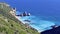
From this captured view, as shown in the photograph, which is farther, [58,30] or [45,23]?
[45,23]

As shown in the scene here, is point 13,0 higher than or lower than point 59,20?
higher

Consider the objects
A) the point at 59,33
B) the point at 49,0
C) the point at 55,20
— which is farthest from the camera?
the point at 49,0

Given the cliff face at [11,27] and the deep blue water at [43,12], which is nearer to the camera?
the cliff face at [11,27]

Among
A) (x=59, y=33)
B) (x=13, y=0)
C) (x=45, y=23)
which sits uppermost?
(x=13, y=0)

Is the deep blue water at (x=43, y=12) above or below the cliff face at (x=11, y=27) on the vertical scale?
above

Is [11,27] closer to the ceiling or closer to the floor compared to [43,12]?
closer to the floor

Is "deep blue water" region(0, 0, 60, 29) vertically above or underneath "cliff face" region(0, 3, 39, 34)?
above

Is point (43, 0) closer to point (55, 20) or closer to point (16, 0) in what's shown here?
point (16, 0)

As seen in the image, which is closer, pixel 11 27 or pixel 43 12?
pixel 11 27

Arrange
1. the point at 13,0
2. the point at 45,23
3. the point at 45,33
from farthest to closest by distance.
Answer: the point at 13,0 → the point at 45,23 → the point at 45,33

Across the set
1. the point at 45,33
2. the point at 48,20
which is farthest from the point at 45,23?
the point at 45,33

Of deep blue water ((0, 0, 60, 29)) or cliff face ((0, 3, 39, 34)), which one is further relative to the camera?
deep blue water ((0, 0, 60, 29))
